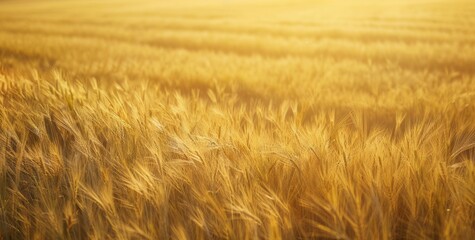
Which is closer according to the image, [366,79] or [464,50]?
[366,79]

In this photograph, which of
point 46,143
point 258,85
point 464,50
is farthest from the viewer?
point 464,50

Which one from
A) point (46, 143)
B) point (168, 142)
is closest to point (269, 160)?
point (168, 142)

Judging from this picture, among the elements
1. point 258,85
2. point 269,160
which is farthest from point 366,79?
point 269,160

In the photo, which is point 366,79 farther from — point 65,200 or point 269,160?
point 65,200

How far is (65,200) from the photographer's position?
0.92 meters

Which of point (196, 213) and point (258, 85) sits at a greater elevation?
point (196, 213)

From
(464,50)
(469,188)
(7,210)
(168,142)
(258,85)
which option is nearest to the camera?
(469,188)

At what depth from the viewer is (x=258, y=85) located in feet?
10.3

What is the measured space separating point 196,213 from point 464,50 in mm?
5037

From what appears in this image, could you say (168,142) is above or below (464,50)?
above

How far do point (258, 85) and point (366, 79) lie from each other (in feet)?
3.44

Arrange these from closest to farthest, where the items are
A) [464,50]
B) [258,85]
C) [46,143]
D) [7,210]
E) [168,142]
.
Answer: [7,210] → [168,142] → [46,143] → [258,85] → [464,50]

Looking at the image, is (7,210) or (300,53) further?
(300,53)

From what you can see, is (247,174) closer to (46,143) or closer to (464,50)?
(46,143)
